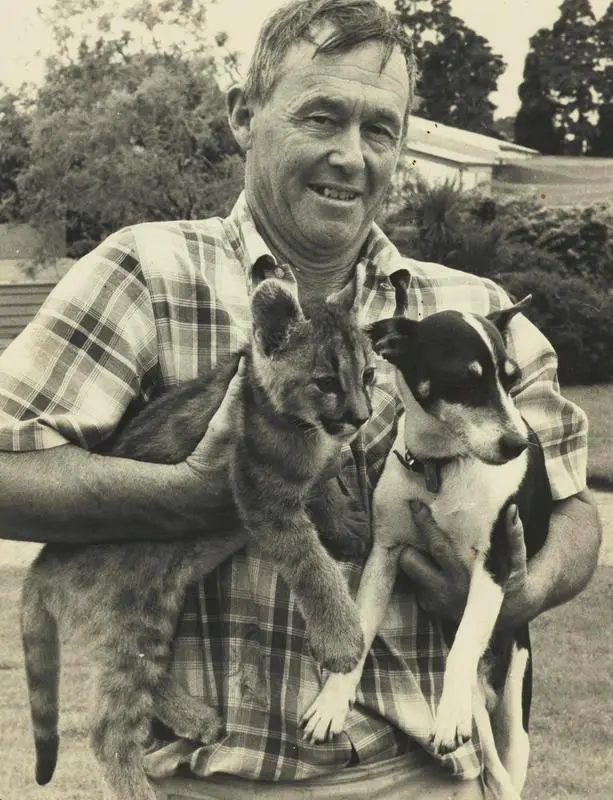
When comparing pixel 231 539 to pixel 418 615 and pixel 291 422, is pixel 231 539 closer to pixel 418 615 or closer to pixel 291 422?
pixel 291 422

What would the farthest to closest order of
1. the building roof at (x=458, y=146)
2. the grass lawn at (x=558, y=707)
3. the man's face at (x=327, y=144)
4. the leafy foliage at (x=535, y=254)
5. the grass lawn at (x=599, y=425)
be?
the grass lawn at (x=599, y=425) < the grass lawn at (x=558, y=707) < the building roof at (x=458, y=146) < the leafy foliage at (x=535, y=254) < the man's face at (x=327, y=144)

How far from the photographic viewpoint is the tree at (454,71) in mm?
4070

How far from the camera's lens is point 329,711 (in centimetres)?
249

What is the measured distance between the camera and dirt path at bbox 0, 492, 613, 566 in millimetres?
6926

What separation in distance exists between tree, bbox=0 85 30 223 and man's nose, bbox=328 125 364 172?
3.01 metres

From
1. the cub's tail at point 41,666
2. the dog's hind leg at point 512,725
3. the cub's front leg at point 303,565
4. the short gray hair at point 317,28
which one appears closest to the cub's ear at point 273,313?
the cub's front leg at point 303,565

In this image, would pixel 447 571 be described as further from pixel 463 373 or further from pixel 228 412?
pixel 228 412

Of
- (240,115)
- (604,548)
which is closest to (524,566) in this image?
(240,115)

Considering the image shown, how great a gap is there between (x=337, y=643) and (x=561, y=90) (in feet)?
11.8

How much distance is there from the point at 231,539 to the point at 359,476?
38 cm

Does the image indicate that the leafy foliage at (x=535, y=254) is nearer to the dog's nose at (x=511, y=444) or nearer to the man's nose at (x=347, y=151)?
the man's nose at (x=347, y=151)

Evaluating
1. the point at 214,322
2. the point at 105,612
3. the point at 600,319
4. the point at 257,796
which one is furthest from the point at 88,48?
the point at 257,796

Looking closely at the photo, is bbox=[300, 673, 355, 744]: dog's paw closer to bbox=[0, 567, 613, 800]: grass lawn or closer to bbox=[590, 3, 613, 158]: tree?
bbox=[0, 567, 613, 800]: grass lawn

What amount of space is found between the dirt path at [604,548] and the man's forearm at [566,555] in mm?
3611
